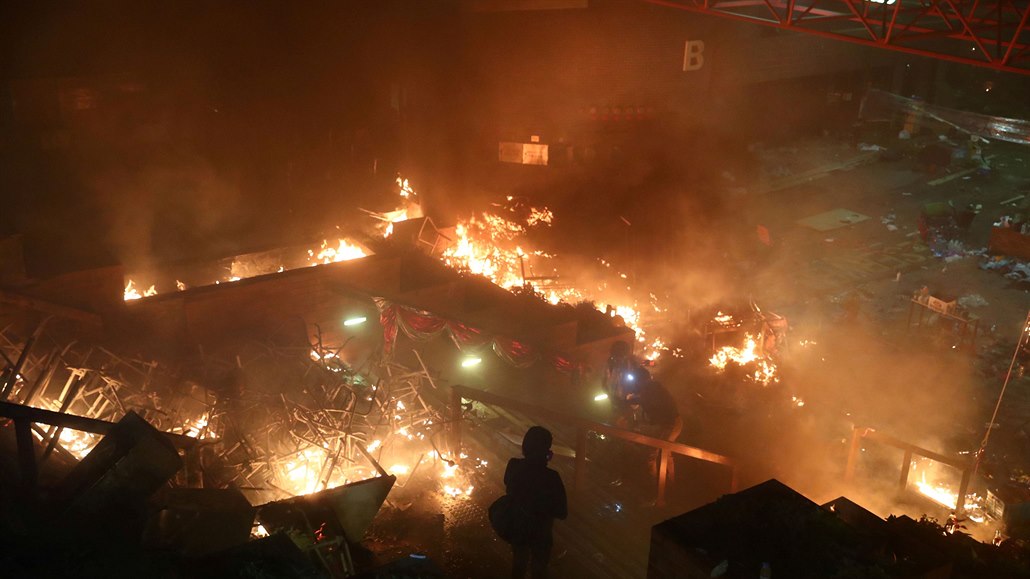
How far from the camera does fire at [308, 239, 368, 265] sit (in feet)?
46.4

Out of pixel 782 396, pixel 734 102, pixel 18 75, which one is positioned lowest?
pixel 782 396

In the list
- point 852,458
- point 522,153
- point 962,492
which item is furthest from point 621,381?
point 522,153

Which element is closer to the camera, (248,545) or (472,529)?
(248,545)

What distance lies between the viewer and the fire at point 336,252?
14.1 meters

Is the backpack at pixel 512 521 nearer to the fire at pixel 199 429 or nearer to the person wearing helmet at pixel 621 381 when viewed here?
the fire at pixel 199 429

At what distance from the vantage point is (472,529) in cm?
748

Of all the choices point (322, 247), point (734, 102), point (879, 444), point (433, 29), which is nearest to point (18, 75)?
point (322, 247)

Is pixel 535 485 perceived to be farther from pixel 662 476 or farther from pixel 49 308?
pixel 49 308

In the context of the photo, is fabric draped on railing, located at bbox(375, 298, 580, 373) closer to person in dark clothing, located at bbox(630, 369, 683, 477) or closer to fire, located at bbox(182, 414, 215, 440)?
person in dark clothing, located at bbox(630, 369, 683, 477)

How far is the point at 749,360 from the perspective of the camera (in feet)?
40.3

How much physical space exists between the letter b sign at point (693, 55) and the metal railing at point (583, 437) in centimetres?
1468

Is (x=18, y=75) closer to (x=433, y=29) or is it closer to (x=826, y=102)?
(x=433, y=29)

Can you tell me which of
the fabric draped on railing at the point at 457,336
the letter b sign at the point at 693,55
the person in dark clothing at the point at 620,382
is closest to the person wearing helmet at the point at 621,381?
the person in dark clothing at the point at 620,382

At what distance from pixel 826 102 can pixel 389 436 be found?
74.0ft
